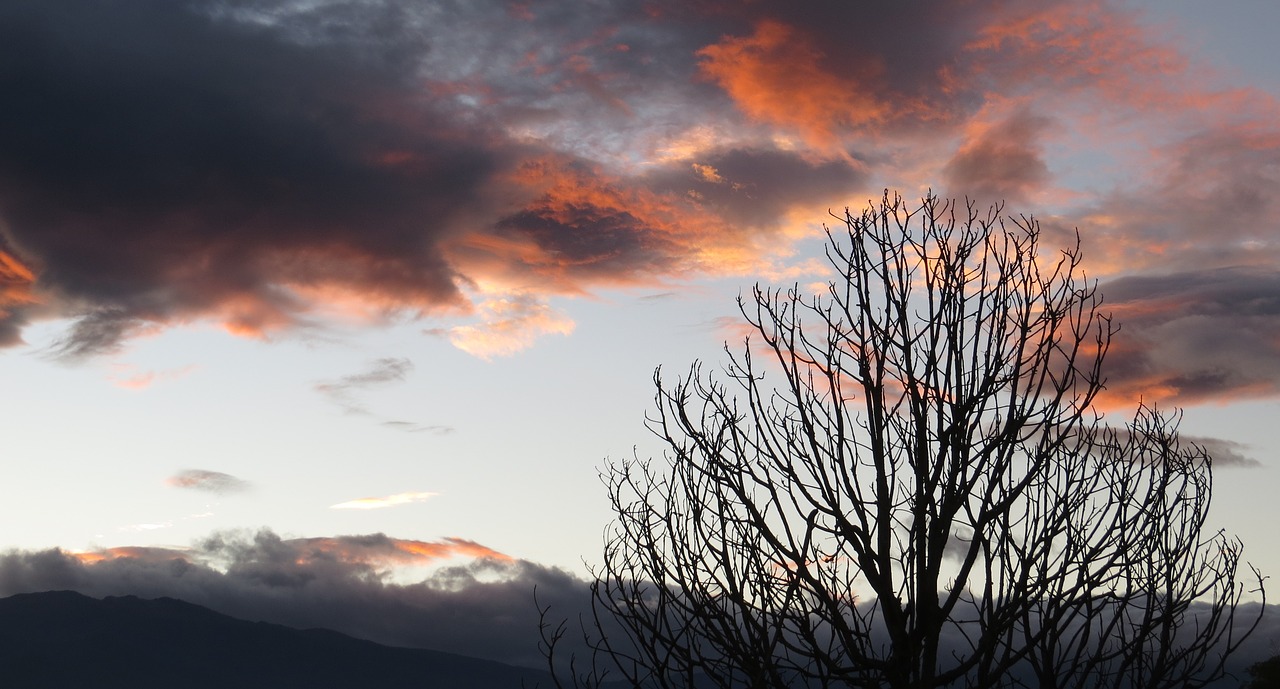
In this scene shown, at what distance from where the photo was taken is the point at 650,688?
6.72 meters

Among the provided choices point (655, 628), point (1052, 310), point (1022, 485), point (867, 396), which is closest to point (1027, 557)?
point (1022, 485)

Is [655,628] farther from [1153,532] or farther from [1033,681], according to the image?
[1153,532]

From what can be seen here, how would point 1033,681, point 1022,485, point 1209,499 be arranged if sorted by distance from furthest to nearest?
point 1209,499, point 1033,681, point 1022,485

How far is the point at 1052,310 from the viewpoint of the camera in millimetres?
6781

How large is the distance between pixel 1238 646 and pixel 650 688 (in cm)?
375

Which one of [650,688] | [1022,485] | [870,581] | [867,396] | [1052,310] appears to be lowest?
[650,688]

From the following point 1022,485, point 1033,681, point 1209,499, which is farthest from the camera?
point 1209,499

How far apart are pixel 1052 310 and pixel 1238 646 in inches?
96.1

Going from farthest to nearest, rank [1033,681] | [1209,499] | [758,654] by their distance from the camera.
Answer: [1209,499], [1033,681], [758,654]

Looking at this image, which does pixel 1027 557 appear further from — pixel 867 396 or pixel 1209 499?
pixel 1209 499

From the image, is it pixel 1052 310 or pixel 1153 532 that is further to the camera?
pixel 1052 310

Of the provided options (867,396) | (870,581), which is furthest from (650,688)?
(867,396)

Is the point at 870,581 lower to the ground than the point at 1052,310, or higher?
lower

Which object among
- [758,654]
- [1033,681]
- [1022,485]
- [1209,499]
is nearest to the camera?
[758,654]
